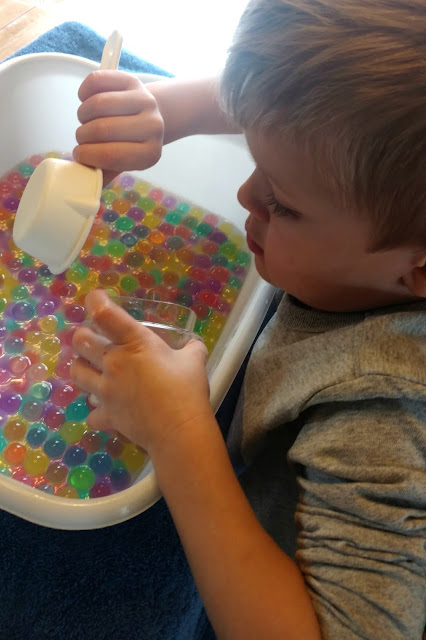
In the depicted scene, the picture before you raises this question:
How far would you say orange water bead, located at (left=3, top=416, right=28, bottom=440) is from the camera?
0.63m

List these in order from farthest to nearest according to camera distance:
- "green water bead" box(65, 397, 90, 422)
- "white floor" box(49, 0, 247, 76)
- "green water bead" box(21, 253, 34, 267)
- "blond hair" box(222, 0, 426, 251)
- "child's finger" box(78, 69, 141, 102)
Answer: "white floor" box(49, 0, 247, 76) → "green water bead" box(21, 253, 34, 267) → "green water bead" box(65, 397, 90, 422) → "child's finger" box(78, 69, 141, 102) → "blond hair" box(222, 0, 426, 251)

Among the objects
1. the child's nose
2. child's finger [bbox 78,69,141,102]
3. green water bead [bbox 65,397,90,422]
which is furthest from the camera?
green water bead [bbox 65,397,90,422]

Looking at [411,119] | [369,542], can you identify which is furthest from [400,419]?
[411,119]


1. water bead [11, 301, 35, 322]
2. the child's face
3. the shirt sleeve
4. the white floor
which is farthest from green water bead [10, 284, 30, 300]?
the white floor

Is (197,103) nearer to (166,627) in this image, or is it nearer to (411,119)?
(411,119)

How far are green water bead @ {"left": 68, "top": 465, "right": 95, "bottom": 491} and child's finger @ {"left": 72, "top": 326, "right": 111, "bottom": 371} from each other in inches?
6.2

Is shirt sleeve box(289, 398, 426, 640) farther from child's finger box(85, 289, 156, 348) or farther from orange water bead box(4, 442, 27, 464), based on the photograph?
orange water bead box(4, 442, 27, 464)

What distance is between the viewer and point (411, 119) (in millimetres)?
317

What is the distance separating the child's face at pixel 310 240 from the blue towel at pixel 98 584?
0.32m

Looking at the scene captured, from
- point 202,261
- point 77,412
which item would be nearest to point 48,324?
point 77,412

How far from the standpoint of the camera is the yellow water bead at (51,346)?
700 millimetres

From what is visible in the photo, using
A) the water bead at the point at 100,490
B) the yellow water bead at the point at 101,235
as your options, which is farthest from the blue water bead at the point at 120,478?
the yellow water bead at the point at 101,235

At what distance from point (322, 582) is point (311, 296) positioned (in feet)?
0.73

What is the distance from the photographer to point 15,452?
0.62 m
